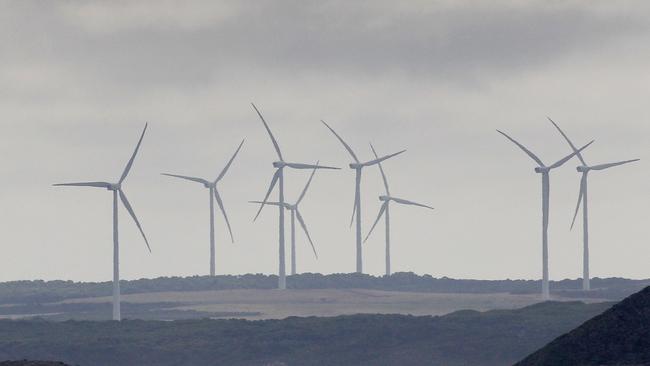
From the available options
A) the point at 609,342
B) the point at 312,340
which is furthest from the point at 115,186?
the point at 609,342

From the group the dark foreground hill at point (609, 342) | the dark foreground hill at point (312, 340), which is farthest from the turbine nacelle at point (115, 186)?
the dark foreground hill at point (609, 342)

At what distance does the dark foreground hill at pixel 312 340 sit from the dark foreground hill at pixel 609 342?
71.5 metres

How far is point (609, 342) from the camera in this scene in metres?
79.0

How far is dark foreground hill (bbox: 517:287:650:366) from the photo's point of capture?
77250 mm

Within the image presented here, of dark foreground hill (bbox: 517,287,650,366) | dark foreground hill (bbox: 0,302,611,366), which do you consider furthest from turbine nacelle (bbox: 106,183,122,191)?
dark foreground hill (bbox: 517,287,650,366)

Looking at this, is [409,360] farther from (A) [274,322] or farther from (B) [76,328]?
(B) [76,328]

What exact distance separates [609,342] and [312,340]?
95514 millimetres

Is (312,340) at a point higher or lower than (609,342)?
lower

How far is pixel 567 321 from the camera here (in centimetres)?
17512

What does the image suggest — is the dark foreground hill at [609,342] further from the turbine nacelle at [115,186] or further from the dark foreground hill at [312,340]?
the turbine nacelle at [115,186]

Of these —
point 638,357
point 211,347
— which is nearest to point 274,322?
point 211,347

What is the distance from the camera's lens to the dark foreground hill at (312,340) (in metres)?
162

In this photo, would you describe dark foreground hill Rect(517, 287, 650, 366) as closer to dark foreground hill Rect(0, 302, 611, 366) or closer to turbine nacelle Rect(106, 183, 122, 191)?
dark foreground hill Rect(0, 302, 611, 366)

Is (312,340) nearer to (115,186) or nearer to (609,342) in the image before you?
(115,186)
